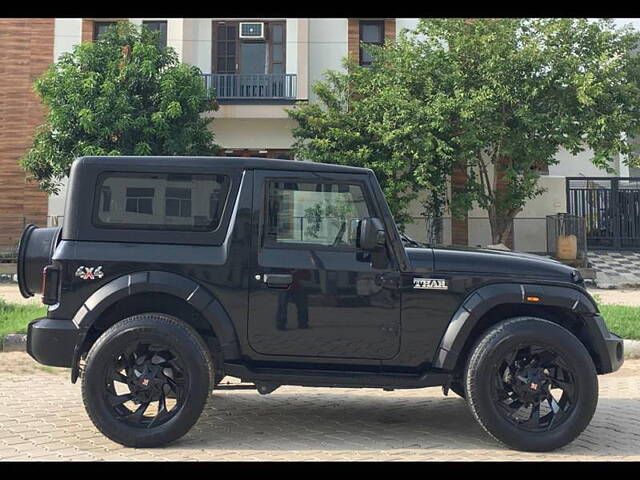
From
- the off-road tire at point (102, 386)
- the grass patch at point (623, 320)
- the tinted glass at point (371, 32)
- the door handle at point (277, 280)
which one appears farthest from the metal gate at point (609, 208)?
the off-road tire at point (102, 386)

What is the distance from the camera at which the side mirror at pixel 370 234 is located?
14.2ft

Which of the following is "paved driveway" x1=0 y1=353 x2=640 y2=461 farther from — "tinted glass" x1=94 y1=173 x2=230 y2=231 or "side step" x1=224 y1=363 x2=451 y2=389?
"tinted glass" x1=94 y1=173 x2=230 y2=231

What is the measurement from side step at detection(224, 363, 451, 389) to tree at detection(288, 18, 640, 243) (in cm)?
1235

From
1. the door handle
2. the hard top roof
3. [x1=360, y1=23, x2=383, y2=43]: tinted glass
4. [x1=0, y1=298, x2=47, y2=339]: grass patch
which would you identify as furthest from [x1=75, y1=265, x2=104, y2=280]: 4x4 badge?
[x1=360, y1=23, x2=383, y2=43]: tinted glass

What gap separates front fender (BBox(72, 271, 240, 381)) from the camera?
14.3 ft

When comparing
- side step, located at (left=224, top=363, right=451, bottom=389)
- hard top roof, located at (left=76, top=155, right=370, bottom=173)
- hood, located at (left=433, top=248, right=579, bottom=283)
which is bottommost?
side step, located at (left=224, top=363, right=451, bottom=389)

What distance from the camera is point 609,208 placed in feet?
73.6

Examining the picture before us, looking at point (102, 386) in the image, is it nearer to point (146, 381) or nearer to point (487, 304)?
point (146, 381)

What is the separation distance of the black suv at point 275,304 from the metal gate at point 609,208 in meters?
19.3

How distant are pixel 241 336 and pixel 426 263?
1480 millimetres

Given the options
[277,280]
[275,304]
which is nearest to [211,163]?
[277,280]

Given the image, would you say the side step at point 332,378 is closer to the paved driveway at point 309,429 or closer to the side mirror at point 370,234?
the paved driveway at point 309,429

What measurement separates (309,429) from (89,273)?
2.12 m

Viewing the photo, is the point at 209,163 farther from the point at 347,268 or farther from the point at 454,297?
the point at 454,297
